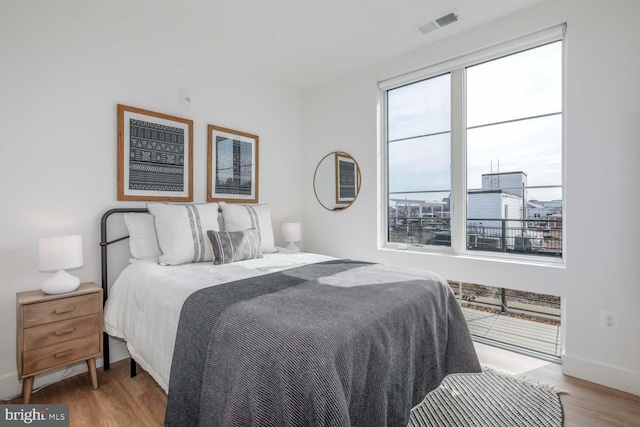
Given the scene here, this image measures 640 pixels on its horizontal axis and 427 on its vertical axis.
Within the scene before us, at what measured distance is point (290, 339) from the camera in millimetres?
1106

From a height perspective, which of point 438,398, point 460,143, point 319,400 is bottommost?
point 438,398

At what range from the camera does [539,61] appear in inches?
100

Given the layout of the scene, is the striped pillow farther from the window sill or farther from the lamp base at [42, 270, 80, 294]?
the window sill

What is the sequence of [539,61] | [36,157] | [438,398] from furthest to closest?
[539,61] < [36,157] < [438,398]

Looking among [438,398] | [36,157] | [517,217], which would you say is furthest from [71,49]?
[517,217]

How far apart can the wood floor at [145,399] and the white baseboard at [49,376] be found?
5 centimetres

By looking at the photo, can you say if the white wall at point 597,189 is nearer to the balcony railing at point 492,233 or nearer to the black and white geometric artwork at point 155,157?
the balcony railing at point 492,233

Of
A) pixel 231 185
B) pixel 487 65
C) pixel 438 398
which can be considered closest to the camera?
pixel 438 398

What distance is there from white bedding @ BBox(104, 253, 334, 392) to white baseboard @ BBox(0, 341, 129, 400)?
38cm

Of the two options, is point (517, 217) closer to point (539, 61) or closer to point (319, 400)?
point (539, 61)

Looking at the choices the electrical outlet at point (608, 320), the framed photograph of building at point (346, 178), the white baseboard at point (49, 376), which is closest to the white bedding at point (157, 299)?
the white baseboard at point (49, 376)

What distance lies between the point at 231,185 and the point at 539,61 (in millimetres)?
3011

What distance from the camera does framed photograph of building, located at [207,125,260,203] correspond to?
10.3 feet

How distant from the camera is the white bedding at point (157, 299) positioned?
5.50ft
